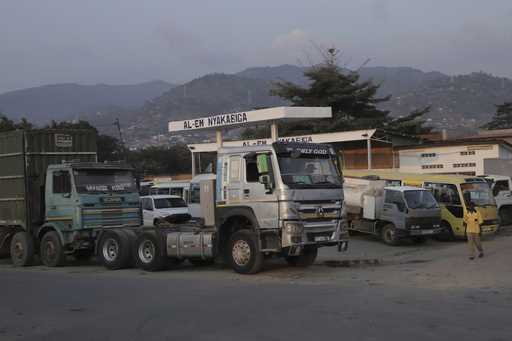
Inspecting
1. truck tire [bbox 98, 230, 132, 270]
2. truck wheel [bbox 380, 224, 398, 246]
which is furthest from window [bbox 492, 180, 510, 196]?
truck tire [bbox 98, 230, 132, 270]

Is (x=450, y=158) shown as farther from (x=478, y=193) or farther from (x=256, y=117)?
(x=256, y=117)

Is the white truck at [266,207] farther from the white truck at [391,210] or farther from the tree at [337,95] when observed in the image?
the tree at [337,95]

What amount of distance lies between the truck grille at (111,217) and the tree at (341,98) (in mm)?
26976

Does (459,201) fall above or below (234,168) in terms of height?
below

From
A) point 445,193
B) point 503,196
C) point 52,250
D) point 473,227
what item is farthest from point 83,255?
point 503,196

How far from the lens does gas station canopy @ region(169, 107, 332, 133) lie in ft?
71.9

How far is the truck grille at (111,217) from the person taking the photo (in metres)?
16.1

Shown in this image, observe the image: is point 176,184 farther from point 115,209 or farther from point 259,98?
point 259,98

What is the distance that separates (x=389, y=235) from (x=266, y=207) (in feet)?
28.2

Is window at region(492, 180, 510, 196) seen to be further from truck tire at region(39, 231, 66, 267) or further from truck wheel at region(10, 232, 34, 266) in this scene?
truck wheel at region(10, 232, 34, 266)

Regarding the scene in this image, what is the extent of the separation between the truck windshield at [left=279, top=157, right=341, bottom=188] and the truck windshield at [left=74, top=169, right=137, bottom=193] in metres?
5.75

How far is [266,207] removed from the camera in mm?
13070

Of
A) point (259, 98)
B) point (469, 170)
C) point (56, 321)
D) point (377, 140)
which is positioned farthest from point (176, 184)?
point (259, 98)

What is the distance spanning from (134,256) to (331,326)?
344 inches
